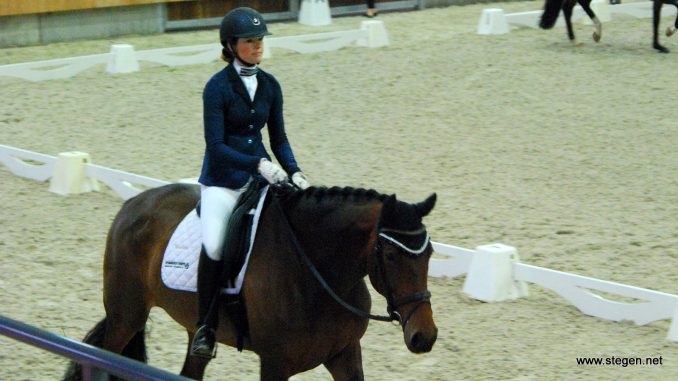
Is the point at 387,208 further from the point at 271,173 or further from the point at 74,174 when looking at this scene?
the point at 74,174

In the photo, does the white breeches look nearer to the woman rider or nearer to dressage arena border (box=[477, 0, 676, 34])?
the woman rider

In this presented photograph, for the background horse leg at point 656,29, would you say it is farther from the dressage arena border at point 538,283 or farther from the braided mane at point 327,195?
the braided mane at point 327,195

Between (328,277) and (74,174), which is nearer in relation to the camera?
(328,277)

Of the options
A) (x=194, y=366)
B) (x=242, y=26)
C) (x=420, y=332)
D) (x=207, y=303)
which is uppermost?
(x=242, y=26)

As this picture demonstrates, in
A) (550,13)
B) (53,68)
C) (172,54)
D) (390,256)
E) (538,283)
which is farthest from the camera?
(550,13)

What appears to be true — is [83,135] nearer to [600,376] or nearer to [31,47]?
[31,47]

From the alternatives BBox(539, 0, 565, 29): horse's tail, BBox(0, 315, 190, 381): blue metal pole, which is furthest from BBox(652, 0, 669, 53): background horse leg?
BBox(0, 315, 190, 381): blue metal pole

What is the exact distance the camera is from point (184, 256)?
15.5 feet

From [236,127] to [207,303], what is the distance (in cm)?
78

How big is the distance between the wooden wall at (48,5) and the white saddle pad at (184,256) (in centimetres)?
1103

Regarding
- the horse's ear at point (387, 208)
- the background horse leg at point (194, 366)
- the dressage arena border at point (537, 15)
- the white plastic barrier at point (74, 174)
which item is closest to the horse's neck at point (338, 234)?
the horse's ear at point (387, 208)

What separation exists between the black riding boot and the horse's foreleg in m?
0.53

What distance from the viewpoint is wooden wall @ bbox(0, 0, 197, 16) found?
14.9 m

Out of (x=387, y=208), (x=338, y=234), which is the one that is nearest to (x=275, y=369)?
(x=338, y=234)
